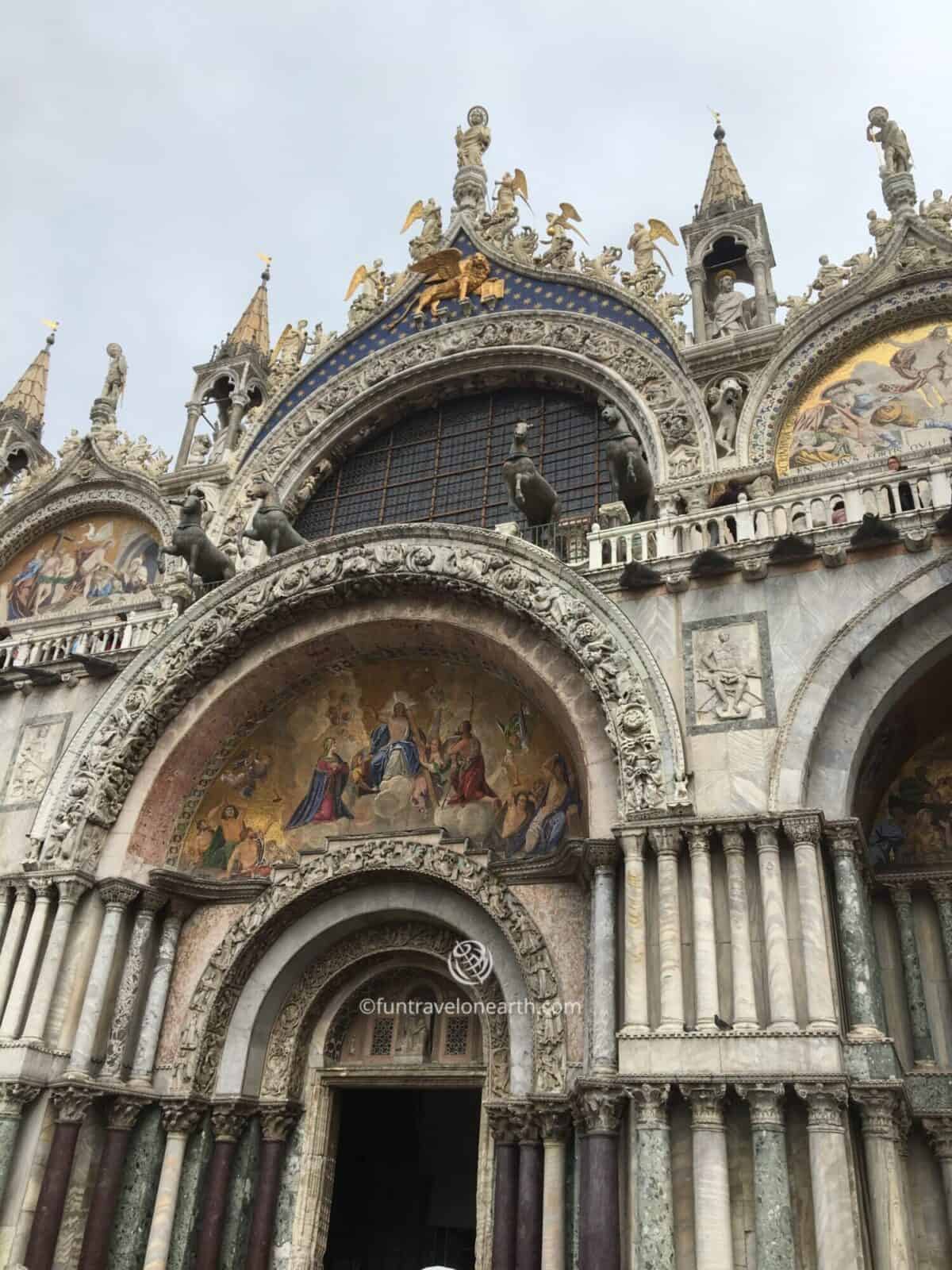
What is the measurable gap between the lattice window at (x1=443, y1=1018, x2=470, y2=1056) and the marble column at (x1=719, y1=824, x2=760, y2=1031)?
408 cm

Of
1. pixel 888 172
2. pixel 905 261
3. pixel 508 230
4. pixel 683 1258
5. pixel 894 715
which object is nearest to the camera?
pixel 683 1258

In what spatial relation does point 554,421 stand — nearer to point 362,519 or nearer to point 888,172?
point 362,519

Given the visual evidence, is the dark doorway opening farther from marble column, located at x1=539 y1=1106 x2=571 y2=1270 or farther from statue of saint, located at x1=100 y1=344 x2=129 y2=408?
statue of saint, located at x1=100 y1=344 x2=129 y2=408

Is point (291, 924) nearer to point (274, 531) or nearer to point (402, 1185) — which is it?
point (274, 531)

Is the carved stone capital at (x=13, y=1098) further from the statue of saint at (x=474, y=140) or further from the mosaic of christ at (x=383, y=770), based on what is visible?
the statue of saint at (x=474, y=140)

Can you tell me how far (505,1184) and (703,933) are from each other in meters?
3.39

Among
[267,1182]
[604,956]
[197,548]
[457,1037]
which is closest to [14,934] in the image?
[267,1182]

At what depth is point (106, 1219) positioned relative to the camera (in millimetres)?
10750

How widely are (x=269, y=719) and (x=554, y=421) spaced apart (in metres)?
6.85

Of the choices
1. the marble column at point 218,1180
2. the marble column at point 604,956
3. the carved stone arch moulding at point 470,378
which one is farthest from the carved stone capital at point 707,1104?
the carved stone arch moulding at point 470,378

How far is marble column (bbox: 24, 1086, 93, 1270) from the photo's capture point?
33.7 ft

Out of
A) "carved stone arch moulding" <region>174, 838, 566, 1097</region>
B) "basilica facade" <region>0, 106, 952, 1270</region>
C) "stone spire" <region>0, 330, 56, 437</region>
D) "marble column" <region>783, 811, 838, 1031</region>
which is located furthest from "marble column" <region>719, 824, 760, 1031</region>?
"stone spire" <region>0, 330, 56, 437</region>

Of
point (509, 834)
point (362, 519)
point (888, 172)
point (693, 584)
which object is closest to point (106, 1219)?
point (509, 834)

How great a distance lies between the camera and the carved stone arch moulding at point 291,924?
11055mm
